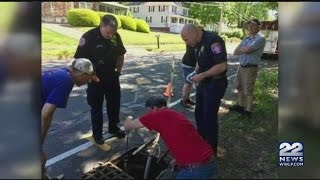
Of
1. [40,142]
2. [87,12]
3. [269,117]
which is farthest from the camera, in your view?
[269,117]

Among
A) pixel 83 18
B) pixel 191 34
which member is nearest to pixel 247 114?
pixel 191 34

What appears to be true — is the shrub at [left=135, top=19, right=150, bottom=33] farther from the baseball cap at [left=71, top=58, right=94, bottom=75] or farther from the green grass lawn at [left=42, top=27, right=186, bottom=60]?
the baseball cap at [left=71, top=58, right=94, bottom=75]

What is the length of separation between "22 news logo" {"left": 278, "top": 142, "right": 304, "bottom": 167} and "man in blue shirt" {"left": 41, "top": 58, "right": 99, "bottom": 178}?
4.74 feet

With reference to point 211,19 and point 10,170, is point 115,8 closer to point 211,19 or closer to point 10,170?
point 211,19

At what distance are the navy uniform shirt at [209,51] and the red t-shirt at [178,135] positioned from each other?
0.73m

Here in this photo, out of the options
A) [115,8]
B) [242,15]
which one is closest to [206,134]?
[242,15]

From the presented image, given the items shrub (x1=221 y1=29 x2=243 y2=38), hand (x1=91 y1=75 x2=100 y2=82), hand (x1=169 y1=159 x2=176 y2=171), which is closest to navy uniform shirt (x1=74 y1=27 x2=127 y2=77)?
hand (x1=91 y1=75 x2=100 y2=82)

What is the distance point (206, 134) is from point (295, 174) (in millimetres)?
1108

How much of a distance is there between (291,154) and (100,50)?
183 centimetres

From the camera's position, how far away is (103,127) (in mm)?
3441

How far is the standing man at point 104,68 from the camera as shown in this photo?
10.5 ft

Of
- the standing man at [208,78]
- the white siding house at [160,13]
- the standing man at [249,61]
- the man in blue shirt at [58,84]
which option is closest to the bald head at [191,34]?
the standing man at [208,78]

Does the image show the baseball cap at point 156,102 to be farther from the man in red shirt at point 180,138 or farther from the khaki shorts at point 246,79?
the khaki shorts at point 246,79

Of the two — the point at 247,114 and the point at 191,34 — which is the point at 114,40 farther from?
the point at 247,114
